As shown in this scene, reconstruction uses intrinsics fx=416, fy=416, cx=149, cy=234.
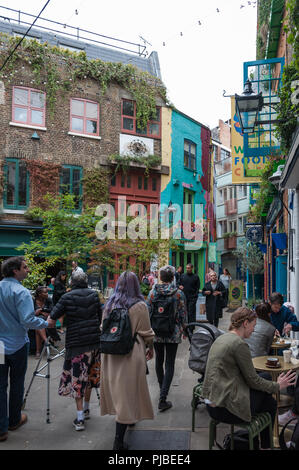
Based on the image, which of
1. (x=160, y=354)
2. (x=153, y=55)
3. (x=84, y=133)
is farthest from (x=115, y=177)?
(x=160, y=354)

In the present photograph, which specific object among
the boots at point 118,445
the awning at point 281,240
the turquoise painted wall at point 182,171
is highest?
the turquoise painted wall at point 182,171

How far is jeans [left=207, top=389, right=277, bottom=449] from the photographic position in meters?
3.69

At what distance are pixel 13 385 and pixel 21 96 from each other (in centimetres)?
1600

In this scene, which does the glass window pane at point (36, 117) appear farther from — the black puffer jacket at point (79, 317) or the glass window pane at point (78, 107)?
the black puffer jacket at point (79, 317)

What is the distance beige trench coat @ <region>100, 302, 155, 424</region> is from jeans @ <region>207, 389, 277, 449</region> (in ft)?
2.70

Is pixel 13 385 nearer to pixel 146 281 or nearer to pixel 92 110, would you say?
pixel 146 281

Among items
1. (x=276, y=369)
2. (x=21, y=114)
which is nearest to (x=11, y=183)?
(x=21, y=114)

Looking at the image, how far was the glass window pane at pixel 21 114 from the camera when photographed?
18109mm

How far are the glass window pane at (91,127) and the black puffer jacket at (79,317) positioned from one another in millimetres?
15892

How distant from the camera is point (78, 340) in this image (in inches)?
195

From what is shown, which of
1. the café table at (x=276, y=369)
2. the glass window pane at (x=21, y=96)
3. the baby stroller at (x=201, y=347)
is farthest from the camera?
the glass window pane at (x=21, y=96)

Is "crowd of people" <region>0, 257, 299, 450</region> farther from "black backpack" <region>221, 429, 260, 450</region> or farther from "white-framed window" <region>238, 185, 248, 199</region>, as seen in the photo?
"white-framed window" <region>238, 185, 248, 199</region>

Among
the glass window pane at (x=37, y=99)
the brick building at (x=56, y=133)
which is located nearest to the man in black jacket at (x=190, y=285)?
the brick building at (x=56, y=133)

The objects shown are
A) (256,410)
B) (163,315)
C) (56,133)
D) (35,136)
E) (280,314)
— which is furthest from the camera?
(56,133)
